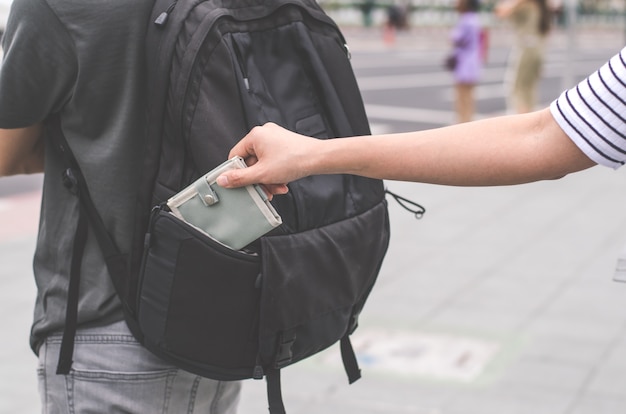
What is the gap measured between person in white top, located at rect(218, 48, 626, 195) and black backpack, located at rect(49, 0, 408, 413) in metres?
0.16

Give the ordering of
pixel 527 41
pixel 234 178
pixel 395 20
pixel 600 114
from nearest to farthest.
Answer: pixel 600 114, pixel 234 178, pixel 527 41, pixel 395 20

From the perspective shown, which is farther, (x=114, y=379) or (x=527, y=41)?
(x=527, y=41)

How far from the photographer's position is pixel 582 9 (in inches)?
2350

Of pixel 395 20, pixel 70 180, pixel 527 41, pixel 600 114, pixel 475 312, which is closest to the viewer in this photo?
pixel 600 114

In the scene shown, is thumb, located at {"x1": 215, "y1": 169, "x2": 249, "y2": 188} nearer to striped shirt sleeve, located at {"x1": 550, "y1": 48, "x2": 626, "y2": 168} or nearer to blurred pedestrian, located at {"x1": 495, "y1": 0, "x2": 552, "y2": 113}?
striped shirt sleeve, located at {"x1": 550, "y1": 48, "x2": 626, "y2": 168}

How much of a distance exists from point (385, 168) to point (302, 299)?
375 mm

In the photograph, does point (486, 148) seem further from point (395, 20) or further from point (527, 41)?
point (395, 20)

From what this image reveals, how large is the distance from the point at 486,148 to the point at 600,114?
0.19 meters

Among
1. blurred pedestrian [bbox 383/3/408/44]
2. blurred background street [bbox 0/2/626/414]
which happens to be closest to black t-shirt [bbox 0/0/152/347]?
blurred background street [bbox 0/2/626/414]

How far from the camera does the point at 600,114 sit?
1.59m

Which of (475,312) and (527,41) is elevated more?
(475,312)

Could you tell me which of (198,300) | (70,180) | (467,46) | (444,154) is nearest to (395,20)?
(467,46)

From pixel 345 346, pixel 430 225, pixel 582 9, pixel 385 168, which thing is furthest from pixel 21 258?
pixel 582 9

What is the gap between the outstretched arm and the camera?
165cm
